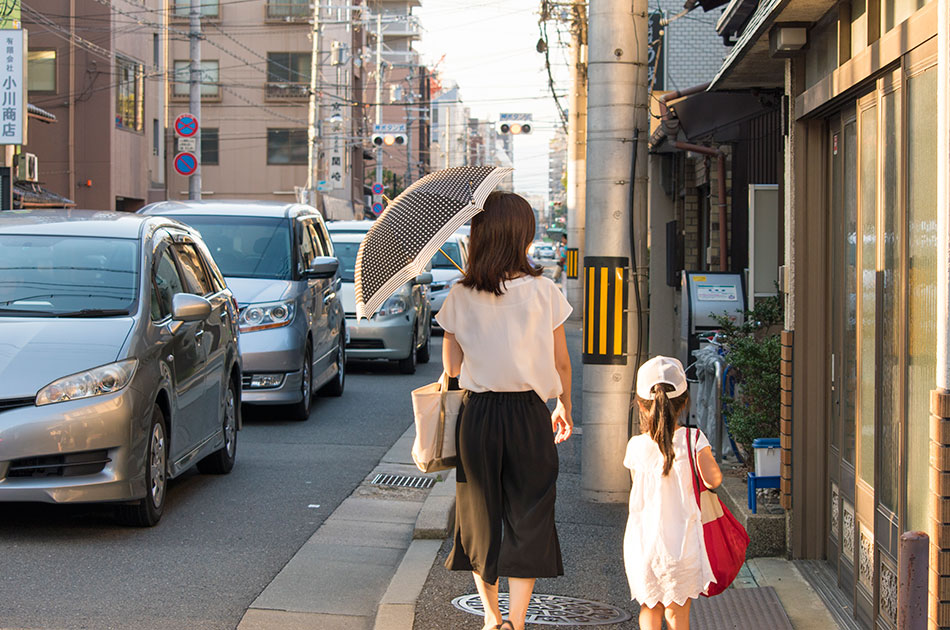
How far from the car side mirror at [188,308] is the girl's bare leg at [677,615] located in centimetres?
379

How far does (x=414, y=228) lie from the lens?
15.7 ft

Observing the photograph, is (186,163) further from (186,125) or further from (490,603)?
(490,603)

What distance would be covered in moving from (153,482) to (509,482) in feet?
9.51

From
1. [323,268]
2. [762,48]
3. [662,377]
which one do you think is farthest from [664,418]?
[323,268]

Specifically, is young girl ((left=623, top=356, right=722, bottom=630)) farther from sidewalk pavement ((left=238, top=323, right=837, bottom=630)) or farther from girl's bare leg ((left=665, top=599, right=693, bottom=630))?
sidewalk pavement ((left=238, top=323, right=837, bottom=630))

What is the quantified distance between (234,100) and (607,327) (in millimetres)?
47784

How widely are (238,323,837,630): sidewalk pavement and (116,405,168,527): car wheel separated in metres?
0.97

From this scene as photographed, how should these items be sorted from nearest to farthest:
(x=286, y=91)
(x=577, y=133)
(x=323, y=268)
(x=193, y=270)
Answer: (x=193, y=270)
(x=323, y=268)
(x=577, y=133)
(x=286, y=91)

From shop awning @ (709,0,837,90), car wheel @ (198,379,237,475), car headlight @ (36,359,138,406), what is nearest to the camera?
shop awning @ (709,0,837,90)

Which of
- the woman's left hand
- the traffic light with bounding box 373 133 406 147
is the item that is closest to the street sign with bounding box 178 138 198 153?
the traffic light with bounding box 373 133 406 147

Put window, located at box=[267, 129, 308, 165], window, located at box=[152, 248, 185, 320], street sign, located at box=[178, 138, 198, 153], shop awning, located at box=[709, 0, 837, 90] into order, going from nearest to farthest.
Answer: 1. shop awning, located at box=[709, 0, 837, 90]
2. window, located at box=[152, 248, 185, 320]
3. street sign, located at box=[178, 138, 198, 153]
4. window, located at box=[267, 129, 308, 165]

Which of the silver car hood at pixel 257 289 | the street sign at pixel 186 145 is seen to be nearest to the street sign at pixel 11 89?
the street sign at pixel 186 145

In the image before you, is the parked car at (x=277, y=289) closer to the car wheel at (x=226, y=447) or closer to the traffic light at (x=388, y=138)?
the car wheel at (x=226, y=447)

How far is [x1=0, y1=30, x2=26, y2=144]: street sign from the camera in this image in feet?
60.1
